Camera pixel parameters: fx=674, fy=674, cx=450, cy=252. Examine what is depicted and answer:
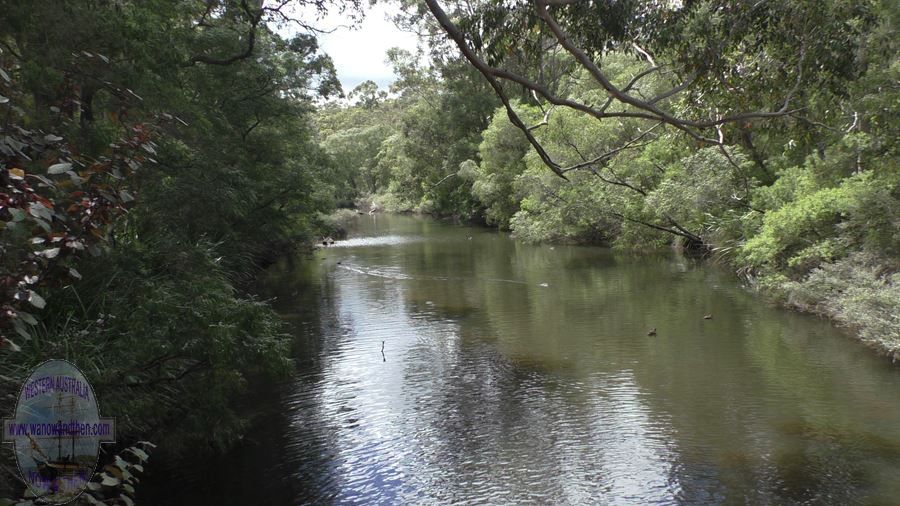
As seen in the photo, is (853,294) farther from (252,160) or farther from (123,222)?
(252,160)

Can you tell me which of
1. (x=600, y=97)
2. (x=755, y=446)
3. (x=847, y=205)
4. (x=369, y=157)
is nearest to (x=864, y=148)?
(x=847, y=205)

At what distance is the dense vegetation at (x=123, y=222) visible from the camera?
129 inches

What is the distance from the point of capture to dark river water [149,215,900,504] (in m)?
8.02

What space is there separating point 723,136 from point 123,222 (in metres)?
7.44

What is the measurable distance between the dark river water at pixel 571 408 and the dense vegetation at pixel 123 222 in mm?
1428

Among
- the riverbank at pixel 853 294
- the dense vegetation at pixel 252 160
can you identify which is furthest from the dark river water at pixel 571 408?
the dense vegetation at pixel 252 160

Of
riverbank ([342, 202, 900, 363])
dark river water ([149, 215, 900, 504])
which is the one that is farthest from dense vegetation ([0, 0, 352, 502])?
riverbank ([342, 202, 900, 363])

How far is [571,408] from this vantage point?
1046 cm

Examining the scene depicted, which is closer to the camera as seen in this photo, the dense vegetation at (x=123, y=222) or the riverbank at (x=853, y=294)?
the dense vegetation at (x=123, y=222)

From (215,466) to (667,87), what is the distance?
21.9 metres

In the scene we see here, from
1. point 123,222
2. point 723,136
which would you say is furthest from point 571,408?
point 123,222

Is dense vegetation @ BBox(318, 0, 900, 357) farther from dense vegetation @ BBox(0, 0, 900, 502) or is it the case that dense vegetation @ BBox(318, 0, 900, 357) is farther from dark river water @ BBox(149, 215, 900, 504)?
dark river water @ BBox(149, 215, 900, 504)

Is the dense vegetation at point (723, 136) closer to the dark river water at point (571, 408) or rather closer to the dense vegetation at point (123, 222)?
the dark river water at point (571, 408)

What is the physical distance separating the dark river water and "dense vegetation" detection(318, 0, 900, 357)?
5.39 ft
